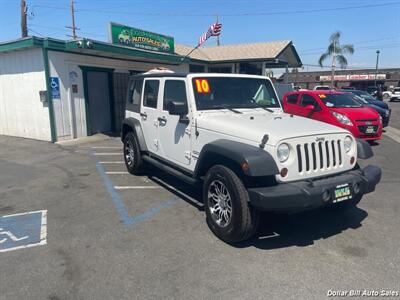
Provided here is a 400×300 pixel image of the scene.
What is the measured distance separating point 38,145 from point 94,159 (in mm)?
3168

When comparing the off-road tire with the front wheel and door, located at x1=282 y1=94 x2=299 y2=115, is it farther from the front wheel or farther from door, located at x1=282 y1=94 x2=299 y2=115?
door, located at x1=282 y1=94 x2=299 y2=115

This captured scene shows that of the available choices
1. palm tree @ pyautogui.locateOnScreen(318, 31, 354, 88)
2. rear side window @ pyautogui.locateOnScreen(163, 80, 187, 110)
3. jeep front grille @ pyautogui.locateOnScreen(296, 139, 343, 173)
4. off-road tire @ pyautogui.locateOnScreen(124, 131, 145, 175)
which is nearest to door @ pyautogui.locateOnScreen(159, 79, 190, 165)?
rear side window @ pyautogui.locateOnScreen(163, 80, 187, 110)

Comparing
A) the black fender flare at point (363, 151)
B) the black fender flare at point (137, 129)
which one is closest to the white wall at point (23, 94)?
the black fender flare at point (137, 129)

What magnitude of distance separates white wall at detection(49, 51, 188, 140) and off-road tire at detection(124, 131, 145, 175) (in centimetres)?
523

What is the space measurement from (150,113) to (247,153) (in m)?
3.03

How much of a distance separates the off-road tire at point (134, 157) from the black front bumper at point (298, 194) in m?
3.55

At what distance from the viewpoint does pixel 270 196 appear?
3.45 meters

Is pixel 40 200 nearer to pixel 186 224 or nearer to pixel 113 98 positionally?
pixel 186 224

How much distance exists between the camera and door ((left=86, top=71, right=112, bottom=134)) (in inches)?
503

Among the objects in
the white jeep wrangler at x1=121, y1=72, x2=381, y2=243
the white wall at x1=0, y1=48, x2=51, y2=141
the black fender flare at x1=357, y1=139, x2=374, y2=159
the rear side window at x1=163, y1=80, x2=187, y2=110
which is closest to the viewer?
the white jeep wrangler at x1=121, y1=72, x2=381, y2=243

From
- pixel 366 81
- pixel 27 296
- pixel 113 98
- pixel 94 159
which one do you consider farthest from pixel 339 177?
pixel 366 81

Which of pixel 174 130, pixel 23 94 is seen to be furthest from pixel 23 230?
pixel 23 94

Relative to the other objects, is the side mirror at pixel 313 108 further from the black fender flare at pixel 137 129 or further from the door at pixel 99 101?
the door at pixel 99 101

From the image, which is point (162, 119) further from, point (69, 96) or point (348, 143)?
point (69, 96)
